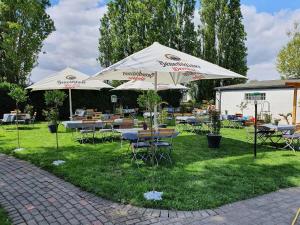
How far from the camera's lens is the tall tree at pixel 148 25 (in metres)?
29.5

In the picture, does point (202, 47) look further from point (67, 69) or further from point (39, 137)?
point (39, 137)

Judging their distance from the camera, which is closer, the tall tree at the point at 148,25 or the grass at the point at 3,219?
the grass at the point at 3,219

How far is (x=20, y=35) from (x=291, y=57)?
3198cm

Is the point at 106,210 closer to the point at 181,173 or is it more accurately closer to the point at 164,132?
the point at 181,173

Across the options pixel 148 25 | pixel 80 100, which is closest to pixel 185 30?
pixel 148 25

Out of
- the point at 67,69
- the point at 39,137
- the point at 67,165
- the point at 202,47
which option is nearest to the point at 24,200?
the point at 67,165

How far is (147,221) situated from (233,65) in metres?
29.3

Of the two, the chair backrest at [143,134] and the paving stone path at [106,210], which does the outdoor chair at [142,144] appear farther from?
the paving stone path at [106,210]

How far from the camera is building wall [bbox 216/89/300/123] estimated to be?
20.3 meters

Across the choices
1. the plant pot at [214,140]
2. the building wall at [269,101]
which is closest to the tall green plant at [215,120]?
the plant pot at [214,140]

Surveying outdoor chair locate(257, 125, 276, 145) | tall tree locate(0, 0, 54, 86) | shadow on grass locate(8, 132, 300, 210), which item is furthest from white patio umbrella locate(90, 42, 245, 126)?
tall tree locate(0, 0, 54, 86)

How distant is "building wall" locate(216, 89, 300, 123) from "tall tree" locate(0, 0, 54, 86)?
15.5m

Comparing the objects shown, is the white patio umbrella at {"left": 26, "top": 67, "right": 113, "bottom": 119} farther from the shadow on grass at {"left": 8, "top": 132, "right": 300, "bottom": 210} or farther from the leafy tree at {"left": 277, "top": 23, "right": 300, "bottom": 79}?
the leafy tree at {"left": 277, "top": 23, "right": 300, "bottom": 79}

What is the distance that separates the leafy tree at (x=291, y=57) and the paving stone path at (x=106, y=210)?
3625 centimetres
